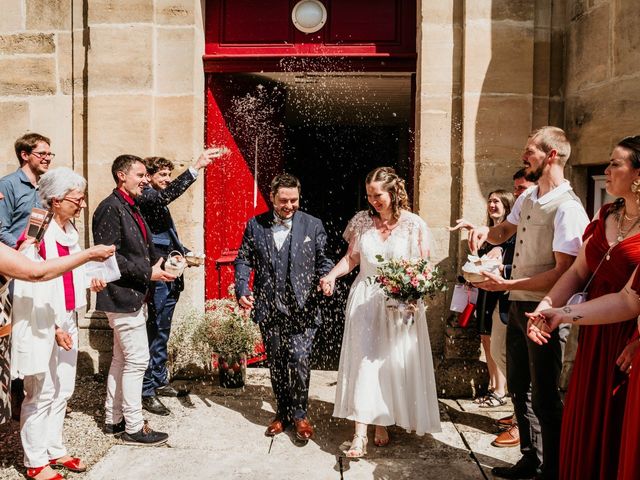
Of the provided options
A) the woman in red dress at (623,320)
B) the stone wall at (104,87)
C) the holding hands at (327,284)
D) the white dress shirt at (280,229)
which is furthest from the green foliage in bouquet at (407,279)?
the stone wall at (104,87)

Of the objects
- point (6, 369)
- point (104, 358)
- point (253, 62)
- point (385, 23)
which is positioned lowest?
point (104, 358)

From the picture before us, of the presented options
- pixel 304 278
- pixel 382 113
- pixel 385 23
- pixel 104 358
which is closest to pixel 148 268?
pixel 304 278

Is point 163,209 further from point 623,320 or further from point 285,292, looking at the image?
point 623,320

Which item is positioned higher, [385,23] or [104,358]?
[385,23]

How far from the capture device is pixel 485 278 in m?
3.80

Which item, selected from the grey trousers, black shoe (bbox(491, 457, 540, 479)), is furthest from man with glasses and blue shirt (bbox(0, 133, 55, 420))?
black shoe (bbox(491, 457, 540, 479))

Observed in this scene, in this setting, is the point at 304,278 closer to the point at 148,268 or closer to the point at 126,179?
the point at 148,268

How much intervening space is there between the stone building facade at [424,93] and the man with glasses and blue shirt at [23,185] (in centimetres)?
99

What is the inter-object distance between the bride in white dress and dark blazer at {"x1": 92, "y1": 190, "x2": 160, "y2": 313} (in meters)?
1.37

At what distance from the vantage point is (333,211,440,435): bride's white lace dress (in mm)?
4617

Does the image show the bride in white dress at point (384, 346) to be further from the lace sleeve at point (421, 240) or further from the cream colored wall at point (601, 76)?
the cream colored wall at point (601, 76)

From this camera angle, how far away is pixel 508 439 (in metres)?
4.73

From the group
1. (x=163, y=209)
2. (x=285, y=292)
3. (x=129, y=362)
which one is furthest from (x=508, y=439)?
(x=163, y=209)

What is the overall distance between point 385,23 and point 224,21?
1707mm
